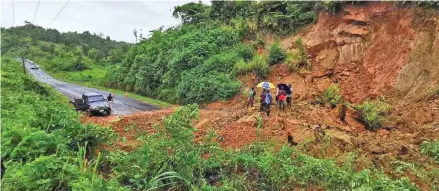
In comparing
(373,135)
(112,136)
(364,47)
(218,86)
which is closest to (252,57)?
(218,86)

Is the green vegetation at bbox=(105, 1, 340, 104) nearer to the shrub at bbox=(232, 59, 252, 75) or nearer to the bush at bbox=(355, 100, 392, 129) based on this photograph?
the shrub at bbox=(232, 59, 252, 75)

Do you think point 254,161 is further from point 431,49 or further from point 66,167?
point 431,49

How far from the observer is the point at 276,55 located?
2139cm

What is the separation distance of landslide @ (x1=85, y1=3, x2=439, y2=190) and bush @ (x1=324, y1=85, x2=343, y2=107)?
0.40 metres

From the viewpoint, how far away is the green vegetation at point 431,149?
32.9 feet

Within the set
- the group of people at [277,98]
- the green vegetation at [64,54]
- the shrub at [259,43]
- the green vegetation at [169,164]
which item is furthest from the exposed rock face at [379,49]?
the green vegetation at [64,54]

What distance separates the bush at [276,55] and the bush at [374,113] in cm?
729

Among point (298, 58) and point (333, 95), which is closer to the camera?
point (333, 95)

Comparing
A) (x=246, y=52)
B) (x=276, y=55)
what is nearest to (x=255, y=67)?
(x=276, y=55)

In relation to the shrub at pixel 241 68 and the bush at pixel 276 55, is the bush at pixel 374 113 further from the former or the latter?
the shrub at pixel 241 68

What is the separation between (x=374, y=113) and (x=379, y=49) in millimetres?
4886

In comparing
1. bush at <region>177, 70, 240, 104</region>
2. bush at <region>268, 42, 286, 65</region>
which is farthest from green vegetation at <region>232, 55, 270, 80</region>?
bush at <region>177, 70, 240, 104</region>

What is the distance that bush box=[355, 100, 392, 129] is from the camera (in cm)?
1345

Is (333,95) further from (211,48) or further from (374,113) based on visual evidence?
(211,48)
